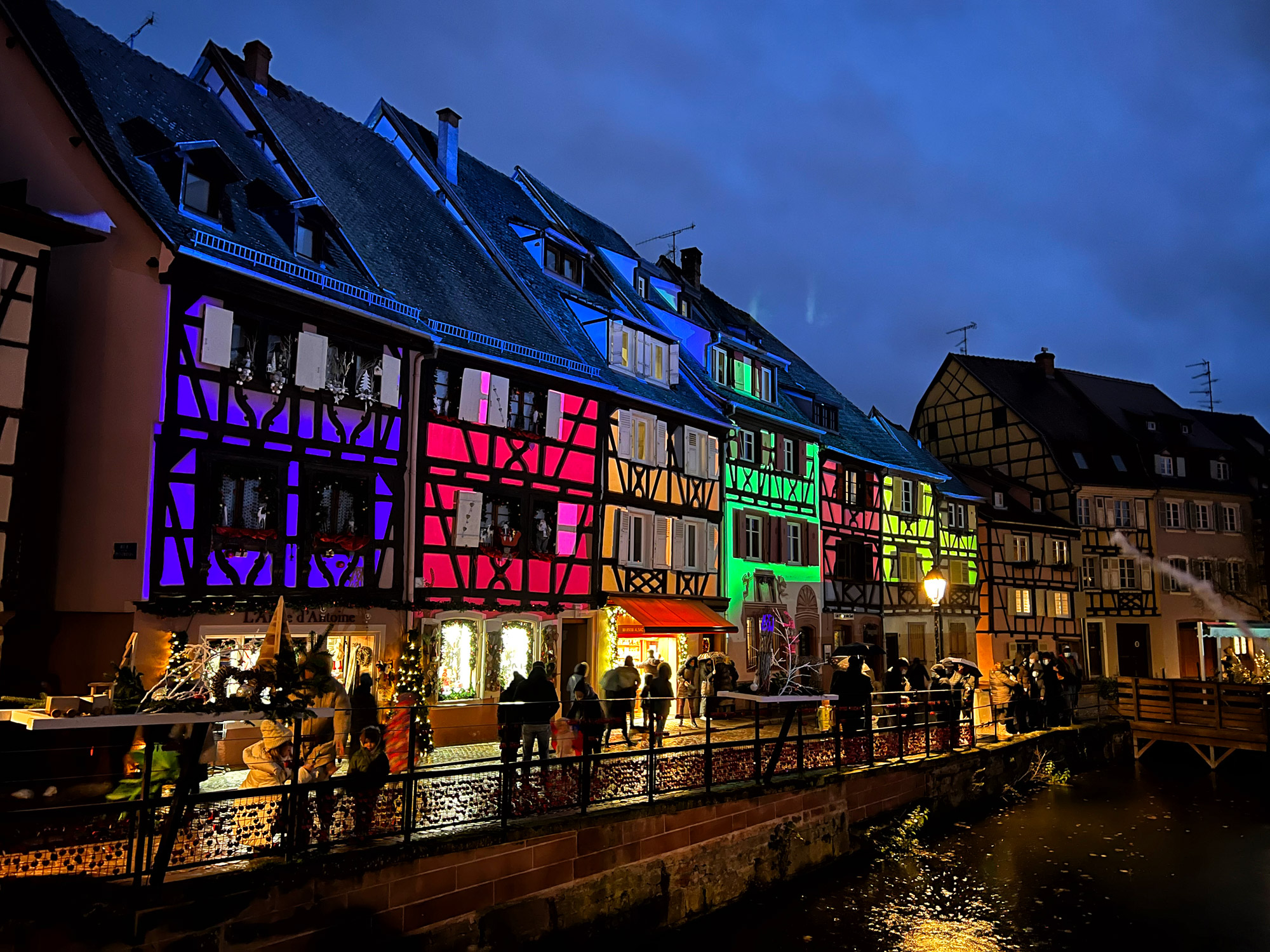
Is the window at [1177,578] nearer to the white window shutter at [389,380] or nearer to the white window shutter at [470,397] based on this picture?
the white window shutter at [470,397]

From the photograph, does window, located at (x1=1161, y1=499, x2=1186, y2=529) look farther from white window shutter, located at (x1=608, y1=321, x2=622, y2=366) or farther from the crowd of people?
white window shutter, located at (x1=608, y1=321, x2=622, y2=366)

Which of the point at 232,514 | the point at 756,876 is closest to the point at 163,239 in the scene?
the point at 232,514

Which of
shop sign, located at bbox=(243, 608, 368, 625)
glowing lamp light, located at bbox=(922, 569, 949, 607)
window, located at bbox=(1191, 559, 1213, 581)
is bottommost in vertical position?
shop sign, located at bbox=(243, 608, 368, 625)

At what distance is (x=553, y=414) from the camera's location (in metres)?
22.0

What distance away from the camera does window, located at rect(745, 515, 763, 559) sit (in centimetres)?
2862

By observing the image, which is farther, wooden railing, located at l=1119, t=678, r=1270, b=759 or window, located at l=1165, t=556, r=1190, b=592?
window, located at l=1165, t=556, r=1190, b=592

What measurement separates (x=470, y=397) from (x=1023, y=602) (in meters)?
28.5

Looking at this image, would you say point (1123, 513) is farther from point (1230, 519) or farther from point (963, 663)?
point (963, 663)

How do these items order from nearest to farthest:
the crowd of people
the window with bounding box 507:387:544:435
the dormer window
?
the dormer window
the window with bounding box 507:387:544:435
the crowd of people

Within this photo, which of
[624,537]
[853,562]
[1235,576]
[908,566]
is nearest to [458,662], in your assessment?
[624,537]

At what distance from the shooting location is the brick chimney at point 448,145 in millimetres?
25906

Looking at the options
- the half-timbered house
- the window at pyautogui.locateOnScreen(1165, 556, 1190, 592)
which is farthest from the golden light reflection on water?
the window at pyautogui.locateOnScreen(1165, 556, 1190, 592)

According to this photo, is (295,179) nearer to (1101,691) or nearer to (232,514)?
(232,514)

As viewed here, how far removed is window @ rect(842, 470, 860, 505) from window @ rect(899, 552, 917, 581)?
3193 millimetres
